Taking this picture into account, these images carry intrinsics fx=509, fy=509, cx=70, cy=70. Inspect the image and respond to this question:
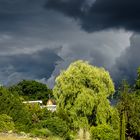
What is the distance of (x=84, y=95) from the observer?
62.6 m

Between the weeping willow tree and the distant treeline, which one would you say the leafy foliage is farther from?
the weeping willow tree

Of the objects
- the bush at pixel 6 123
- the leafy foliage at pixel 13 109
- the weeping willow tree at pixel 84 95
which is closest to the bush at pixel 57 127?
the bush at pixel 6 123

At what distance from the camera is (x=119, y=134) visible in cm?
5900

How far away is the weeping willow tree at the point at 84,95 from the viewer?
6297 centimetres

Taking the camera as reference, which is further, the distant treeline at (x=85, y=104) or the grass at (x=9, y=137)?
the distant treeline at (x=85, y=104)

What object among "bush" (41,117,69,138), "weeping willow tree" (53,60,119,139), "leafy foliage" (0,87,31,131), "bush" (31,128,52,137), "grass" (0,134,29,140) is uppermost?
"weeping willow tree" (53,60,119,139)

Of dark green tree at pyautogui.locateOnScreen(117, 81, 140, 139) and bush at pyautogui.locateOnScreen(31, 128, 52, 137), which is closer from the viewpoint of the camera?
bush at pyautogui.locateOnScreen(31, 128, 52, 137)

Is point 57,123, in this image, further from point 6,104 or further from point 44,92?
point 44,92

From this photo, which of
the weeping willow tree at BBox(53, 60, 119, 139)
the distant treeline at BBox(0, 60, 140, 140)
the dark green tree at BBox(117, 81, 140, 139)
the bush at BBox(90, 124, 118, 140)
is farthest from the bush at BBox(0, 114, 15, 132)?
the dark green tree at BBox(117, 81, 140, 139)

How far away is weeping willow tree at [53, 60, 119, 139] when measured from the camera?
63.0 m

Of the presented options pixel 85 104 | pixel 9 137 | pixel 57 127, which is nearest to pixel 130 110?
pixel 85 104

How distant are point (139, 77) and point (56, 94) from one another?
20.3 metres

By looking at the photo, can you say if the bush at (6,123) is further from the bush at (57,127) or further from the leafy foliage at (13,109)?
the bush at (57,127)

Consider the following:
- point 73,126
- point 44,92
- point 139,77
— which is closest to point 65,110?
point 73,126
